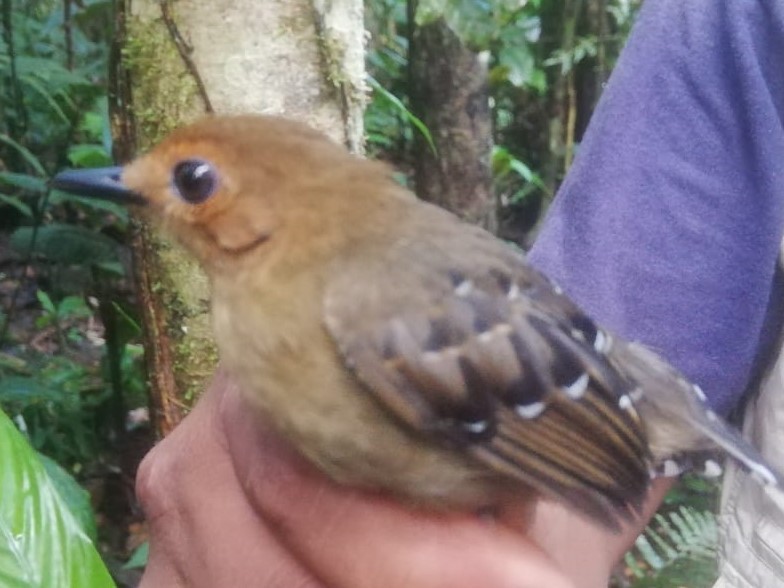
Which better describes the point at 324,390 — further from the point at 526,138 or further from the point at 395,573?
the point at 526,138

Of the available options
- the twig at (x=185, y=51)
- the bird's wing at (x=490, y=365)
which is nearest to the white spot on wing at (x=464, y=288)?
the bird's wing at (x=490, y=365)

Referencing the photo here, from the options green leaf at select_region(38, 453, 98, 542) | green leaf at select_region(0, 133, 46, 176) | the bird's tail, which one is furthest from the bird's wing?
green leaf at select_region(0, 133, 46, 176)

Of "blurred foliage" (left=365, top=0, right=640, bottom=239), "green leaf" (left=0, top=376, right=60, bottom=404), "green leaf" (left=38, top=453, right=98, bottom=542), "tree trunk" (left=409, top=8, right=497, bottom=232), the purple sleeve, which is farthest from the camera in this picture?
"blurred foliage" (left=365, top=0, right=640, bottom=239)

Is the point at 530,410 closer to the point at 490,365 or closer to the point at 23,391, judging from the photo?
the point at 490,365

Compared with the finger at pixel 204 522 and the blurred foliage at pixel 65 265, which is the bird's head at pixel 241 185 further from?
the blurred foliage at pixel 65 265

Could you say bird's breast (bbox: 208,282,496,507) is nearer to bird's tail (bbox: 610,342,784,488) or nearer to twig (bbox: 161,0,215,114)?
bird's tail (bbox: 610,342,784,488)

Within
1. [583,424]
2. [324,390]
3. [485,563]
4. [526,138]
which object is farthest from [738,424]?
[526,138]

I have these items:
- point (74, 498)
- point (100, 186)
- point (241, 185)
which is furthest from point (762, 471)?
point (74, 498)
